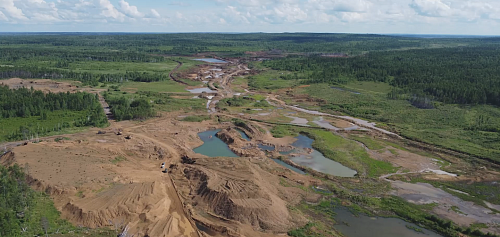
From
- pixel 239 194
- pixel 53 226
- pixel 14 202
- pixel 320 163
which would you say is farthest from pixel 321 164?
pixel 14 202

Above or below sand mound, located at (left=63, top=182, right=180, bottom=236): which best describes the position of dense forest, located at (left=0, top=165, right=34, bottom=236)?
above

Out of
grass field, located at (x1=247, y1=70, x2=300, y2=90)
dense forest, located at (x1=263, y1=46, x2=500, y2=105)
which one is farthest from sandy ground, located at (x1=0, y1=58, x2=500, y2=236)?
grass field, located at (x1=247, y1=70, x2=300, y2=90)

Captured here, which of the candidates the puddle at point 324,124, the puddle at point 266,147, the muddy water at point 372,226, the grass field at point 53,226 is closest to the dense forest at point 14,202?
the grass field at point 53,226

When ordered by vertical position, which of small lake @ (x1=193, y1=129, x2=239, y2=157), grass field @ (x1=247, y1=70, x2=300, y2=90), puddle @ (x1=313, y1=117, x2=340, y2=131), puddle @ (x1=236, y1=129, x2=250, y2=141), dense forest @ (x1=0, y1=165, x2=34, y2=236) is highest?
grass field @ (x1=247, y1=70, x2=300, y2=90)

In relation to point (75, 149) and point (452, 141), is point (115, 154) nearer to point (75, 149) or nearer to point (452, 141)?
point (75, 149)

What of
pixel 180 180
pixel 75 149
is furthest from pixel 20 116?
pixel 180 180

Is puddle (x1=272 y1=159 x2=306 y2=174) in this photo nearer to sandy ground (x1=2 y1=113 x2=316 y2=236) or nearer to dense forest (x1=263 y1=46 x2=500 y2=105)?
sandy ground (x1=2 y1=113 x2=316 y2=236)
